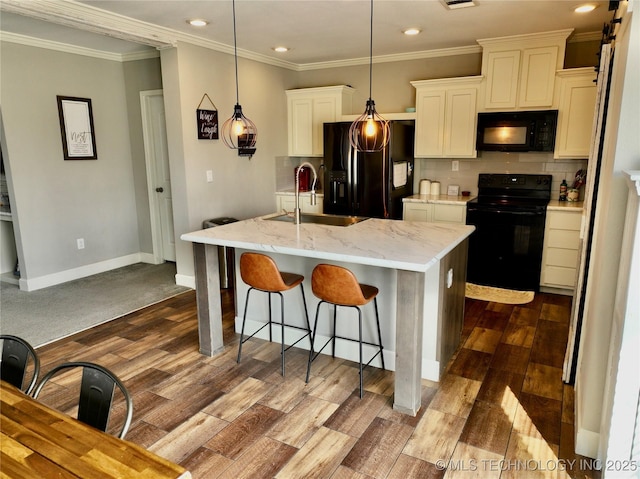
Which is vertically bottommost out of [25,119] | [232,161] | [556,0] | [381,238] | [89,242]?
[89,242]

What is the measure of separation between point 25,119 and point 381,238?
3865mm

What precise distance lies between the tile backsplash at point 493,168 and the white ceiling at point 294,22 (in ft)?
3.94

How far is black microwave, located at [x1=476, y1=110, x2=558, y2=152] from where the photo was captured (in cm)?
434

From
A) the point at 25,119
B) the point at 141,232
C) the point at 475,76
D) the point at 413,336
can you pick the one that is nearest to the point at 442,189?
the point at 475,76

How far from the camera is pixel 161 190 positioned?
17.7ft

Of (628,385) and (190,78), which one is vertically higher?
(190,78)

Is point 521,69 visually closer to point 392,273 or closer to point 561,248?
point 561,248

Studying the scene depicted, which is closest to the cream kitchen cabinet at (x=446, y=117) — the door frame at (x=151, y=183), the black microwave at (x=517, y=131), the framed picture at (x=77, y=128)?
the black microwave at (x=517, y=131)

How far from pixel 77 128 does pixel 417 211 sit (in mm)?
3811

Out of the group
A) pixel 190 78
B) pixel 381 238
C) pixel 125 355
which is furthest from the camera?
pixel 190 78

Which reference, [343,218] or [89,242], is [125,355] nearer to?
[343,218]

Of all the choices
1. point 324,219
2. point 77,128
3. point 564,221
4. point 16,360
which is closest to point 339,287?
point 324,219

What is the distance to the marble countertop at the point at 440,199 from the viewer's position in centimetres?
471

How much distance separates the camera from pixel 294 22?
3.83 metres
